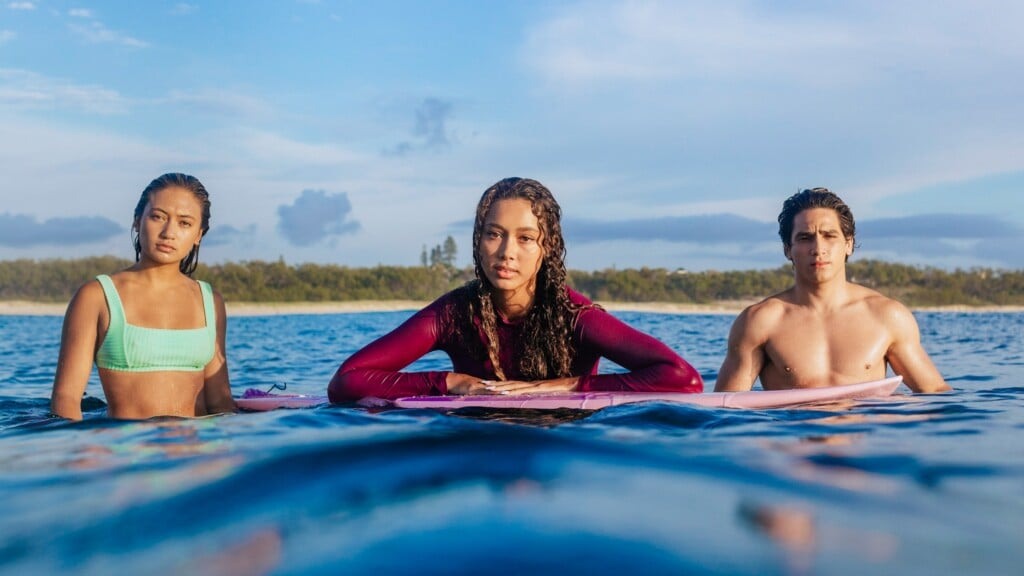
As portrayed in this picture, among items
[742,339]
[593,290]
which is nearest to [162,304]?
[742,339]

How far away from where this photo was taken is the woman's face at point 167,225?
452 centimetres

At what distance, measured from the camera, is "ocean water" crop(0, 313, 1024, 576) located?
190 centimetres

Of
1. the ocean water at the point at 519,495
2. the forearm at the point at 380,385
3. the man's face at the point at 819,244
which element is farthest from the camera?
the man's face at the point at 819,244

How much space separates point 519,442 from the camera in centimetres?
301

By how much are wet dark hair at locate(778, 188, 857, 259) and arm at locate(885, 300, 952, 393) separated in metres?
0.51

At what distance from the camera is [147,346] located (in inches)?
179

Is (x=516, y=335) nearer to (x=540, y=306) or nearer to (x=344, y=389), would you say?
(x=540, y=306)

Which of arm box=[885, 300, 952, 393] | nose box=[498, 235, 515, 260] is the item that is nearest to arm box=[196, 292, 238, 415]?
nose box=[498, 235, 515, 260]

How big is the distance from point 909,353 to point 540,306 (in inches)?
88.8

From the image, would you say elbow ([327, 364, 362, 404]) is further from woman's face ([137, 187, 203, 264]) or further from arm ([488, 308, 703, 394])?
woman's face ([137, 187, 203, 264])

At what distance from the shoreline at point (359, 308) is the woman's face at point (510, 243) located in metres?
33.5

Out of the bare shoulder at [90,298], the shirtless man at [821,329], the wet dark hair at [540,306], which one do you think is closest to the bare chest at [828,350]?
the shirtless man at [821,329]

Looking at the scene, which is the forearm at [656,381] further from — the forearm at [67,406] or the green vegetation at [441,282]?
the green vegetation at [441,282]

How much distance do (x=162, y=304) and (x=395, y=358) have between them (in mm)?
1212
